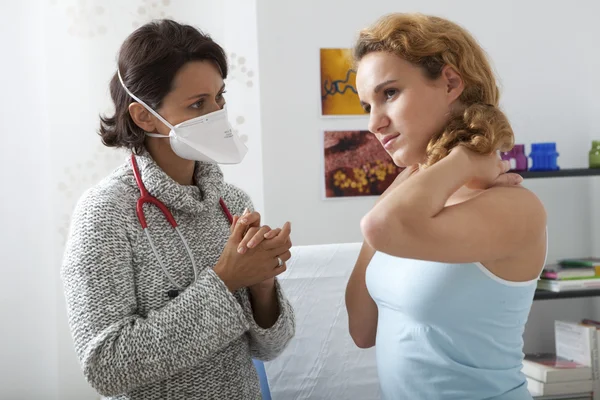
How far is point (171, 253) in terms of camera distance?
1.38 meters

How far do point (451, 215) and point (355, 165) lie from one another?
2276 millimetres

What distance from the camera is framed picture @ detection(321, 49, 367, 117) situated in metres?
3.37

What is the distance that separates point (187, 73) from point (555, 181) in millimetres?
2788

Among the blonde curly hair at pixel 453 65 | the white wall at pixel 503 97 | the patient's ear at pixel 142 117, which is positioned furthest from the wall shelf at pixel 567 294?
the patient's ear at pixel 142 117

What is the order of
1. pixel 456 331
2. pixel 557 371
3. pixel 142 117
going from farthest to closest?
1. pixel 557 371
2. pixel 142 117
3. pixel 456 331

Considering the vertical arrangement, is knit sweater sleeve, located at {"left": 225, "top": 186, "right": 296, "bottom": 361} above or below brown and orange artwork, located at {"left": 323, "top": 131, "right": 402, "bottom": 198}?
below

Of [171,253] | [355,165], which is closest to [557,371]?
[355,165]

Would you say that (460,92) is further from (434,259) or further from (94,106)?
(94,106)

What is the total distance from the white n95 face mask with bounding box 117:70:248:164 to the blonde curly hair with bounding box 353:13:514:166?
394 millimetres

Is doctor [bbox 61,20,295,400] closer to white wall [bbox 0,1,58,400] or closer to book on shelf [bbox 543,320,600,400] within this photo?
white wall [bbox 0,1,58,400]

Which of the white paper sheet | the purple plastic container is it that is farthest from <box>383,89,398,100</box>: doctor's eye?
the purple plastic container

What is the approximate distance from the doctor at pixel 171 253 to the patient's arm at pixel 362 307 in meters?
0.15

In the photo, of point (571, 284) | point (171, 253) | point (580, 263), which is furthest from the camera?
point (580, 263)

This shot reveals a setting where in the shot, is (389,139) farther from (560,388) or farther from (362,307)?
(560,388)
